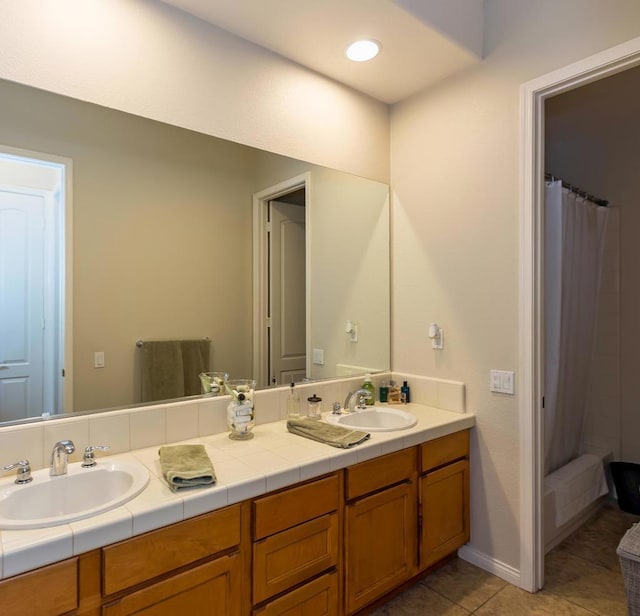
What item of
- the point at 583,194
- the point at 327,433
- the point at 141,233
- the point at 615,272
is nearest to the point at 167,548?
the point at 327,433

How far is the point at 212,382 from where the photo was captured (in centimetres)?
191

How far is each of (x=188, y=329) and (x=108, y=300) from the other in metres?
0.34

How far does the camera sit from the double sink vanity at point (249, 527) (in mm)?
1089

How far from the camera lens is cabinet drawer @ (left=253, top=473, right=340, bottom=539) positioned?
142 cm

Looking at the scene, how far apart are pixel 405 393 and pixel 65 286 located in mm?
1773

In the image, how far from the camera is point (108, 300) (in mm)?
1683

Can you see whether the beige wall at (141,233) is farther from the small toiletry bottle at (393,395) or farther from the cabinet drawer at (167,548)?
the small toiletry bottle at (393,395)


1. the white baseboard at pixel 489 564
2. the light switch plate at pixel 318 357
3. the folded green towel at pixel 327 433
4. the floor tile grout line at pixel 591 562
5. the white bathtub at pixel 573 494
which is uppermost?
the light switch plate at pixel 318 357

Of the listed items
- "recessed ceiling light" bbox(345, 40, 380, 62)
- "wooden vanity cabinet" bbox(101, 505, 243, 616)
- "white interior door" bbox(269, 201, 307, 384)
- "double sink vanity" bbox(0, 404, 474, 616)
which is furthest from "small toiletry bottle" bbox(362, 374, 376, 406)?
"recessed ceiling light" bbox(345, 40, 380, 62)

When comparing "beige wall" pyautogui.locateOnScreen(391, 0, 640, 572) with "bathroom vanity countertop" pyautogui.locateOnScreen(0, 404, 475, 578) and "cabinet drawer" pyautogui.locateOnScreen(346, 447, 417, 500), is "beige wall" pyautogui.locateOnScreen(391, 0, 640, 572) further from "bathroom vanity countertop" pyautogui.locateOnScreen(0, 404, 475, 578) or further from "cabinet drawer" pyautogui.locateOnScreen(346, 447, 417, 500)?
"cabinet drawer" pyautogui.locateOnScreen(346, 447, 417, 500)

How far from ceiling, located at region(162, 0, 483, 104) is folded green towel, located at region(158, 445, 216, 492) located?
1.74 meters

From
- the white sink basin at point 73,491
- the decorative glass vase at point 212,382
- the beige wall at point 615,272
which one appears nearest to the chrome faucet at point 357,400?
the decorative glass vase at point 212,382

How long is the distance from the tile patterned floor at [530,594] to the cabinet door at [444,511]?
0.13 m

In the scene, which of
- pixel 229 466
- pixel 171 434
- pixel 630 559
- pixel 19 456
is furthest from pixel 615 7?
pixel 19 456
